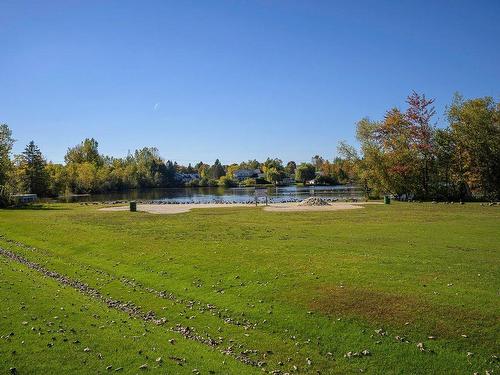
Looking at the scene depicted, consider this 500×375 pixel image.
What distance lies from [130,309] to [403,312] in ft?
32.2

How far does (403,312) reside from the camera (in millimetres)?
13969

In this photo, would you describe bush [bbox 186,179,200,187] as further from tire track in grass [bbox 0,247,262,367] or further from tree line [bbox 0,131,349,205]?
tire track in grass [bbox 0,247,262,367]

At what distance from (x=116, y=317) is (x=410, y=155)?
62720 millimetres

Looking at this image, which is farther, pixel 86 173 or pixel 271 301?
pixel 86 173

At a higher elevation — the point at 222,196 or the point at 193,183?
the point at 193,183

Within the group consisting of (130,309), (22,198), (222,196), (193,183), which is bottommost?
(130,309)

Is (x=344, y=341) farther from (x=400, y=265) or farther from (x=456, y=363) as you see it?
(x=400, y=265)

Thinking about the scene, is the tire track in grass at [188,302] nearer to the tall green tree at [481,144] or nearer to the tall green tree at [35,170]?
the tall green tree at [481,144]

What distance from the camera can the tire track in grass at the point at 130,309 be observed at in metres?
12.2

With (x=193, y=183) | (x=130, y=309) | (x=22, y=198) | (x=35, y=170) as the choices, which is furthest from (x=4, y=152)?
(x=193, y=183)

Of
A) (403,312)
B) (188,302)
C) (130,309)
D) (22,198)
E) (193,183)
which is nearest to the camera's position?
(403,312)

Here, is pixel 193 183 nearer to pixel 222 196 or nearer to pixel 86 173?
pixel 86 173

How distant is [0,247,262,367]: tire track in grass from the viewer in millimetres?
12163

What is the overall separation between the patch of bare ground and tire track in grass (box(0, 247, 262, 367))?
4.01 metres
